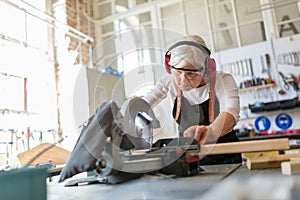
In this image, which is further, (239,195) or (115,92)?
(115,92)

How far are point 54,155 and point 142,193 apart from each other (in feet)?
4.86

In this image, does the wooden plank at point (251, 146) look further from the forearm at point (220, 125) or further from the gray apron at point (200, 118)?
the gray apron at point (200, 118)

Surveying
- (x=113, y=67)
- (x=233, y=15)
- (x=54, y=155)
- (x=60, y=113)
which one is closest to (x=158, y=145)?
(x=113, y=67)

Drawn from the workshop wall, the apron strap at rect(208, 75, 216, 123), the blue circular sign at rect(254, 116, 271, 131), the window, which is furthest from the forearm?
the window

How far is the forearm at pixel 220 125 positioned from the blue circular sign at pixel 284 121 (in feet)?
9.36

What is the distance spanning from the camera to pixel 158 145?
991 millimetres

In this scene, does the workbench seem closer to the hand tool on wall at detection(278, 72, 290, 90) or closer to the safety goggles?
the safety goggles

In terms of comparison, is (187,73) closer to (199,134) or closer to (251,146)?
(199,134)

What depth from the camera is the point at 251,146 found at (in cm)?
80

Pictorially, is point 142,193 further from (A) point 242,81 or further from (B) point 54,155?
(A) point 242,81

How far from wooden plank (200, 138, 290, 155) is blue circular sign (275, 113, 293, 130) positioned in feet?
10.1

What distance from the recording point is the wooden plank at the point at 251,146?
30.8 inches

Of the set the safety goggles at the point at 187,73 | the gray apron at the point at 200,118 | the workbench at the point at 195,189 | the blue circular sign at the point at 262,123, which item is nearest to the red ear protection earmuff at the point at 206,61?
the safety goggles at the point at 187,73

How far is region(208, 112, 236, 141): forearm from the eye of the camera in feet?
3.12
